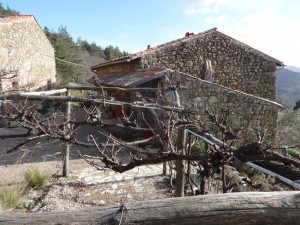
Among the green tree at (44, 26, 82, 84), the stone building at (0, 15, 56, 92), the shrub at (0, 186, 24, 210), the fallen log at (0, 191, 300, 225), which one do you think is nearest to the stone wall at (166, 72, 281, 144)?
the shrub at (0, 186, 24, 210)

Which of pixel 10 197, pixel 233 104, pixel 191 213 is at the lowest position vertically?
pixel 10 197

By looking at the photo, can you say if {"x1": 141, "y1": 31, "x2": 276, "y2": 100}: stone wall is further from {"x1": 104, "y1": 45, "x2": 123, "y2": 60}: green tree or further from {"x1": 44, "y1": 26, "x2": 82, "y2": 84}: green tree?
{"x1": 104, "y1": 45, "x2": 123, "y2": 60}: green tree

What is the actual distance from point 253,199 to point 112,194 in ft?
17.5

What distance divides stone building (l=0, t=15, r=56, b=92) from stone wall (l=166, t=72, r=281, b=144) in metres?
6.28

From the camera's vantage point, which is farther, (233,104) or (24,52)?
(24,52)

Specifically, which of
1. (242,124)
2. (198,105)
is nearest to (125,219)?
(198,105)

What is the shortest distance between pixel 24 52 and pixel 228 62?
11.6 meters

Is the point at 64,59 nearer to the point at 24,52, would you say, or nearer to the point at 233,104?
the point at 24,52

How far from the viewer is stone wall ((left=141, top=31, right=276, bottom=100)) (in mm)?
12109

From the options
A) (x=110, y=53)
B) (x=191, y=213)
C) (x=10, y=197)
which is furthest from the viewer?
(x=110, y=53)

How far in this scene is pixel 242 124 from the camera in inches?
403

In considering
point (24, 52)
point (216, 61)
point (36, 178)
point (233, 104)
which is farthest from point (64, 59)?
point (36, 178)

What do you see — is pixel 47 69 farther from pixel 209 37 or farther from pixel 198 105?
pixel 198 105

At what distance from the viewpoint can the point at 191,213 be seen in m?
1.37
